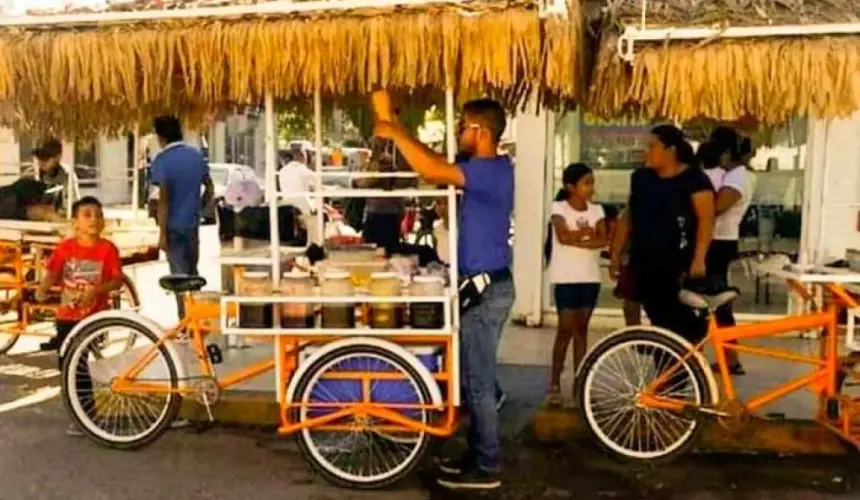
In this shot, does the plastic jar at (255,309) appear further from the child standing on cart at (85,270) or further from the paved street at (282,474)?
the child standing on cart at (85,270)

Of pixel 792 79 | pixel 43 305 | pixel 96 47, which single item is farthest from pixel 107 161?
pixel 792 79

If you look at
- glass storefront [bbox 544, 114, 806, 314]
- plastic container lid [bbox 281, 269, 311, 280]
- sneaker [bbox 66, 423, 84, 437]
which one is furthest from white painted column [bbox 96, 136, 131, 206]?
plastic container lid [bbox 281, 269, 311, 280]

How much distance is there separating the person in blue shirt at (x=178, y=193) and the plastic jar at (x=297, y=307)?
8.10ft

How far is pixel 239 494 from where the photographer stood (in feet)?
18.0

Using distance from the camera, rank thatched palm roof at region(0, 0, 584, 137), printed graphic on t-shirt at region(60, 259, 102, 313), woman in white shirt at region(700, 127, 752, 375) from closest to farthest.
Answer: thatched palm roof at region(0, 0, 584, 137), printed graphic on t-shirt at region(60, 259, 102, 313), woman in white shirt at region(700, 127, 752, 375)

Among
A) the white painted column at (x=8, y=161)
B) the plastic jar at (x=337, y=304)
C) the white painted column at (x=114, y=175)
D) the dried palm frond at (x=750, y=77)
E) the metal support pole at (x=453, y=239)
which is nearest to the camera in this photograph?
the dried palm frond at (x=750, y=77)

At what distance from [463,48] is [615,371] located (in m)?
1.97

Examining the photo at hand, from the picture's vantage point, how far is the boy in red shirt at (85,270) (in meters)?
6.64

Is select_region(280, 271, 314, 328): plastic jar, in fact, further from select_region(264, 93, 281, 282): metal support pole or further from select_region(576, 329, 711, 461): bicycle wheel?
select_region(576, 329, 711, 461): bicycle wheel

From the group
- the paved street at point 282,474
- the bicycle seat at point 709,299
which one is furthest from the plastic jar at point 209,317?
Result: the bicycle seat at point 709,299

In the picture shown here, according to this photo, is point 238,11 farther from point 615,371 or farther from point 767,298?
point 767,298

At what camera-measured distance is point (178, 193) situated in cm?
775

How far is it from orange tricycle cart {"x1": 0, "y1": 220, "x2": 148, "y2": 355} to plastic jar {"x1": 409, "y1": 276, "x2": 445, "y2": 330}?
3.30 m

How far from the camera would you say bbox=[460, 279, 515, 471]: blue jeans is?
548 cm
